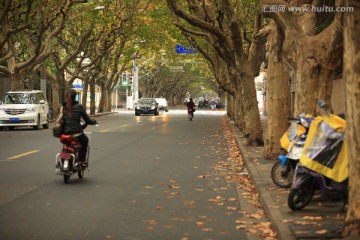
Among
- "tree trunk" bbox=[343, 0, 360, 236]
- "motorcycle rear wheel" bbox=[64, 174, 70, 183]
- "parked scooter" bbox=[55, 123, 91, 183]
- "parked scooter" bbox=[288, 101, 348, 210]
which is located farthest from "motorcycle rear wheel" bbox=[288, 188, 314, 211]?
"motorcycle rear wheel" bbox=[64, 174, 70, 183]

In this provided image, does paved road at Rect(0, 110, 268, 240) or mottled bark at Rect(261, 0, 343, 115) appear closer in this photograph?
paved road at Rect(0, 110, 268, 240)

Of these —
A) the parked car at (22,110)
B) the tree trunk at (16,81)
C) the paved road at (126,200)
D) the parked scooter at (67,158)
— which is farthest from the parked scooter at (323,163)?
the tree trunk at (16,81)

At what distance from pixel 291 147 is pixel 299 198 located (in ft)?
3.70

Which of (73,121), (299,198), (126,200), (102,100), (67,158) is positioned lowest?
(126,200)

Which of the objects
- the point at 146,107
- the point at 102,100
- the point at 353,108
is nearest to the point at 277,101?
the point at 353,108

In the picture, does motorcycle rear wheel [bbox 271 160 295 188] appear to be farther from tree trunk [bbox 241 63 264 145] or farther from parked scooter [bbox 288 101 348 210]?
tree trunk [bbox 241 63 264 145]

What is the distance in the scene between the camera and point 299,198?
7578 millimetres

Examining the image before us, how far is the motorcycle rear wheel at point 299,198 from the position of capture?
7.43 m

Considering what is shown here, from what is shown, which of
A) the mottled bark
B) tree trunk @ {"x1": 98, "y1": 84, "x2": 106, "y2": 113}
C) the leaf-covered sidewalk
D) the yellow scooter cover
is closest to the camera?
the leaf-covered sidewalk

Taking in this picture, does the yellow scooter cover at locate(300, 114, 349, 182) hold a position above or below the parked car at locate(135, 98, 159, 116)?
Result: above

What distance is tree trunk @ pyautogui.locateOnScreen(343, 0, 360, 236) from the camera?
5.71 metres

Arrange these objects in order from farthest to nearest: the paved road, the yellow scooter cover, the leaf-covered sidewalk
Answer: the yellow scooter cover
the paved road
the leaf-covered sidewalk

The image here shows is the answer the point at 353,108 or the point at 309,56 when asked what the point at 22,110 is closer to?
the point at 309,56

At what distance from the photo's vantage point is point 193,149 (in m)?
17.6
